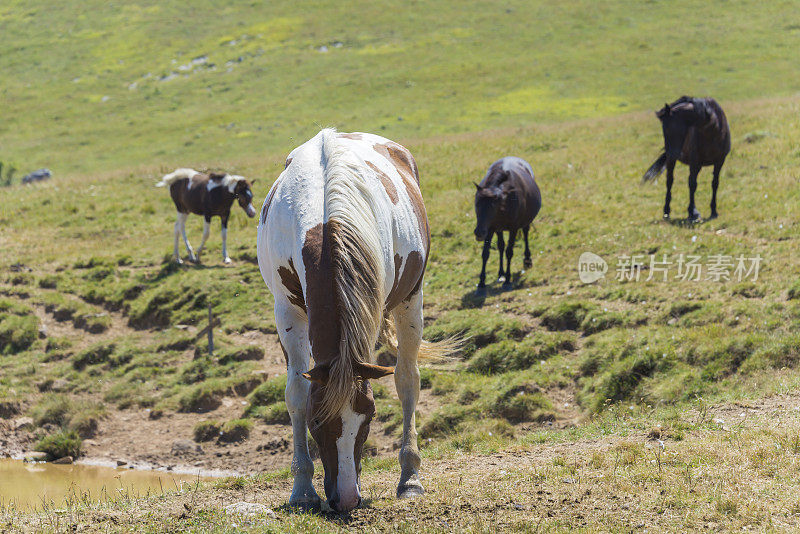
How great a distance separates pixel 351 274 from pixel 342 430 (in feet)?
3.97

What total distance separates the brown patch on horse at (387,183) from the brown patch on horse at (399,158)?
0.70m

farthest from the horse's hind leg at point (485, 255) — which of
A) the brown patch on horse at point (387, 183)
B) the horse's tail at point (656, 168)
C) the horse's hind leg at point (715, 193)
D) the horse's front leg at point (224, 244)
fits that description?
the brown patch on horse at point (387, 183)

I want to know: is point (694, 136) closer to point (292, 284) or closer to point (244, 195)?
point (244, 195)

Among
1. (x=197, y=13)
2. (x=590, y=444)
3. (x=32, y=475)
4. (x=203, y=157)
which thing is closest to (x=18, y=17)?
(x=197, y=13)

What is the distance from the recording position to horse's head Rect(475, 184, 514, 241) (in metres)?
15.7

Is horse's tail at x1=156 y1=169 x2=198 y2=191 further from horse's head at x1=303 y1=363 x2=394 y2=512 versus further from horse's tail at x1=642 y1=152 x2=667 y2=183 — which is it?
horse's head at x1=303 y1=363 x2=394 y2=512

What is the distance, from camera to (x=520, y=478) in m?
7.55

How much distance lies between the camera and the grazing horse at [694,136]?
17.8m

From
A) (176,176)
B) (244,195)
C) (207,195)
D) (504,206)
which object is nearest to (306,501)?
(504,206)

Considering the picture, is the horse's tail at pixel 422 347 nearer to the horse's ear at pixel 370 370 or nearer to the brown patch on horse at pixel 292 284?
the brown patch on horse at pixel 292 284

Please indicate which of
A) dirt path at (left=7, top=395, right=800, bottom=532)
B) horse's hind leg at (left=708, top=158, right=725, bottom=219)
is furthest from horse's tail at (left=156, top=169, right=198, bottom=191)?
dirt path at (left=7, top=395, right=800, bottom=532)

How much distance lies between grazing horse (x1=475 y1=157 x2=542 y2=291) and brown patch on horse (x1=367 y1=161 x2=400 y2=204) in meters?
8.26

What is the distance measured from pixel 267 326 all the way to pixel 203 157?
2937 centimetres

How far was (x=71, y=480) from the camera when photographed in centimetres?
1095
